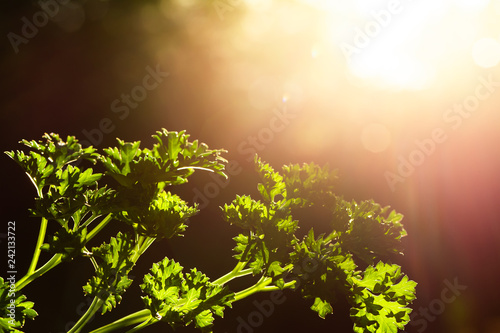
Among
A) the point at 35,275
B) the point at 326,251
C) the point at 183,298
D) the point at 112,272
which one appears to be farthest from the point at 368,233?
the point at 35,275

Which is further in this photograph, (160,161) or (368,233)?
(368,233)

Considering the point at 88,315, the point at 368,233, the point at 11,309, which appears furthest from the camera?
the point at 368,233

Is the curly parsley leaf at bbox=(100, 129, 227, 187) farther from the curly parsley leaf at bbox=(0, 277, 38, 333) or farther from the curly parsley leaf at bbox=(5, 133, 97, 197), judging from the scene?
the curly parsley leaf at bbox=(0, 277, 38, 333)

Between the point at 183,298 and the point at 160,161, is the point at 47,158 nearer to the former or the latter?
the point at 160,161

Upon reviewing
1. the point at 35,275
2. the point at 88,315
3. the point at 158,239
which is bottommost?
the point at 88,315

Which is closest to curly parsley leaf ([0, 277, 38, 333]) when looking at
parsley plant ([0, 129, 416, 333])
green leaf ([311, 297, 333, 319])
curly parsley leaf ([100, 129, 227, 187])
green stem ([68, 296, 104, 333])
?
parsley plant ([0, 129, 416, 333])

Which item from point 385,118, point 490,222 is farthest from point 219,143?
point 490,222

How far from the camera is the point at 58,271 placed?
6.81ft

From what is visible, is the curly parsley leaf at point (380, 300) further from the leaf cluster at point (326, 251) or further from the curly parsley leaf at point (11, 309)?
the curly parsley leaf at point (11, 309)

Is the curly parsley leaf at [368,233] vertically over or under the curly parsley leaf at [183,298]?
over

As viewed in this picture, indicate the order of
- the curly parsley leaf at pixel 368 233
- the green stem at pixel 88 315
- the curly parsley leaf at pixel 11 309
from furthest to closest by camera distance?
the curly parsley leaf at pixel 368 233 < the green stem at pixel 88 315 < the curly parsley leaf at pixel 11 309

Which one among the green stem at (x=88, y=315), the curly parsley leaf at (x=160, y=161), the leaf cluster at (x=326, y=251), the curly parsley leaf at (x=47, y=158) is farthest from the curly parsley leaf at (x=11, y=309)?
the leaf cluster at (x=326, y=251)

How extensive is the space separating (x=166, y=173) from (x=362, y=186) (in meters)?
2.25

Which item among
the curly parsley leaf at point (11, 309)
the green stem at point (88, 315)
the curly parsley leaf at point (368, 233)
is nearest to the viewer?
the curly parsley leaf at point (11, 309)
